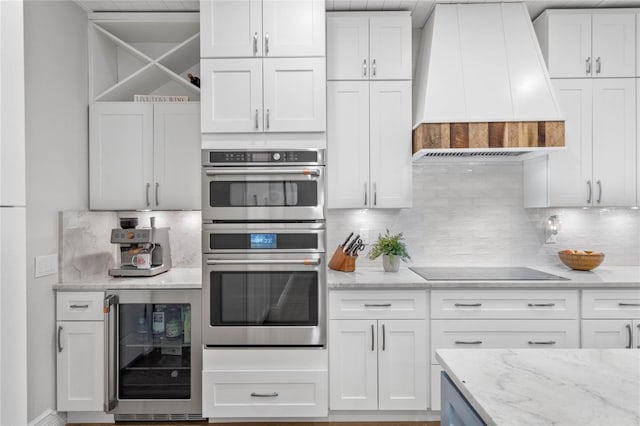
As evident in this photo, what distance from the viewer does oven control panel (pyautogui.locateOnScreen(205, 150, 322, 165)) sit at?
245 cm

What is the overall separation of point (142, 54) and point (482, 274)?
112 inches

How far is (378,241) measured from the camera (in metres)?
2.89

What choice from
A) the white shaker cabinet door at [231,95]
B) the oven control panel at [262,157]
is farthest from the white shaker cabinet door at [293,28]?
the oven control panel at [262,157]

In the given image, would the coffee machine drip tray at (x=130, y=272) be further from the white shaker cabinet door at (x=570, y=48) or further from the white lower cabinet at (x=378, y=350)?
the white shaker cabinet door at (x=570, y=48)

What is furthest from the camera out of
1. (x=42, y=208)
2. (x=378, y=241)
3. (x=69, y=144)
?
(x=378, y=241)

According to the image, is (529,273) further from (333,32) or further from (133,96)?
(133,96)

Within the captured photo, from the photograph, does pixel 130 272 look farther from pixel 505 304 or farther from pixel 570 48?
pixel 570 48

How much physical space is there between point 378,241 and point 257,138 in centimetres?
113

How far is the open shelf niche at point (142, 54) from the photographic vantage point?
2797mm

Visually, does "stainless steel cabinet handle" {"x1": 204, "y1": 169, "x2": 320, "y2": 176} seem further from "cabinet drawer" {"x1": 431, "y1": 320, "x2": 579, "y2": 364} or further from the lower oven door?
"cabinet drawer" {"x1": 431, "y1": 320, "x2": 579, "y2": 364}

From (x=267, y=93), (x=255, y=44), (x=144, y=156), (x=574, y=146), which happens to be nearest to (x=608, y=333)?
(x=574, y=146)

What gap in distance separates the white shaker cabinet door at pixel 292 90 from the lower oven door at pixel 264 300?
2.74ft

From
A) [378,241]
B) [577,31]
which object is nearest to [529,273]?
[378,241]

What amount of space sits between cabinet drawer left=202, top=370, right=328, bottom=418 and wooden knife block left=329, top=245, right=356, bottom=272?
2.29 feet
